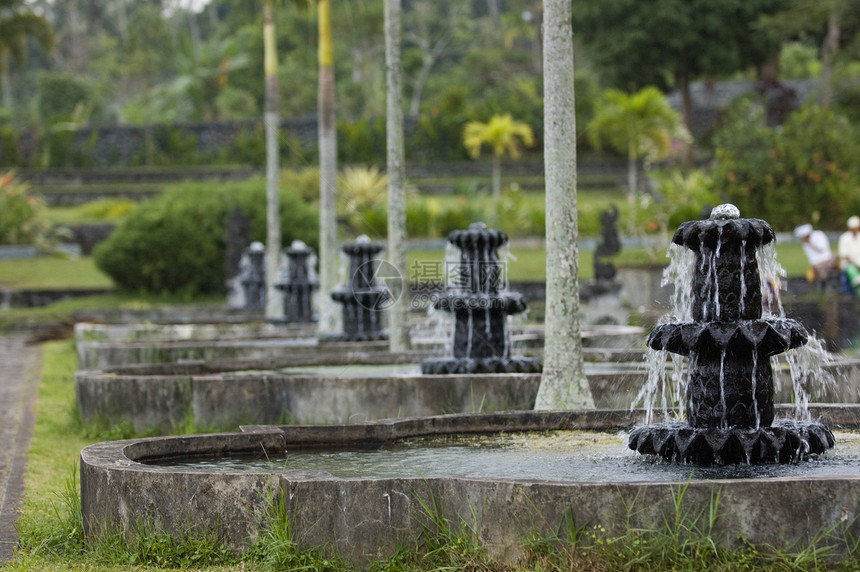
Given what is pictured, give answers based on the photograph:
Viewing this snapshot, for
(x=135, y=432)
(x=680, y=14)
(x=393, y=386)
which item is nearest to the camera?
(x=393, y=386)

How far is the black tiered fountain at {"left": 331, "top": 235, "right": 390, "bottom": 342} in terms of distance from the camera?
14.7 meters

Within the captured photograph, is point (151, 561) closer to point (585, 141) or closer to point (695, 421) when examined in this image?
point (695, 421)

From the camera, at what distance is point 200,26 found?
80.4 metres

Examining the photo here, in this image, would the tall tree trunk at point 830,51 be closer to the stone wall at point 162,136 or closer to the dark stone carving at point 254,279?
the stone wall at point 162,136

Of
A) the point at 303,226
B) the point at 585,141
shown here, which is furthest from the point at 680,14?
the point at 303,226

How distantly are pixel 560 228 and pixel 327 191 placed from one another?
9.06 meters

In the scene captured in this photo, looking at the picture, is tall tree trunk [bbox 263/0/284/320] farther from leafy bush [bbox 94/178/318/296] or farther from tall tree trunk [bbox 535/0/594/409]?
tall tree trunk [bbox 535/0/594/409]

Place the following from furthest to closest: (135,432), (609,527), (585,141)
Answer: (585,141) → (135,432) → (609,527)

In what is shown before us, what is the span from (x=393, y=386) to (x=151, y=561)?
150 inches

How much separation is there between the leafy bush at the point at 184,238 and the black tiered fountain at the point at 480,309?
59.3 feet

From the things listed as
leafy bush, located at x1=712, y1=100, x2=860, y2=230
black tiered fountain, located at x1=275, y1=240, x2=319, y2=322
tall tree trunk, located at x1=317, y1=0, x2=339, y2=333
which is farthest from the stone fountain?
leafy bush, located at x1=712, y1=100, x2=860, y2=230

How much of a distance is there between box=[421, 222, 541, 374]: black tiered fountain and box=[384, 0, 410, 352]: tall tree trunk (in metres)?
2.04

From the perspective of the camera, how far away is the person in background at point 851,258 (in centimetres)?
1698

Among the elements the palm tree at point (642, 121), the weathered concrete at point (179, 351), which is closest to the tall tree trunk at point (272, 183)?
the weathered concrete at point (179, 351)
